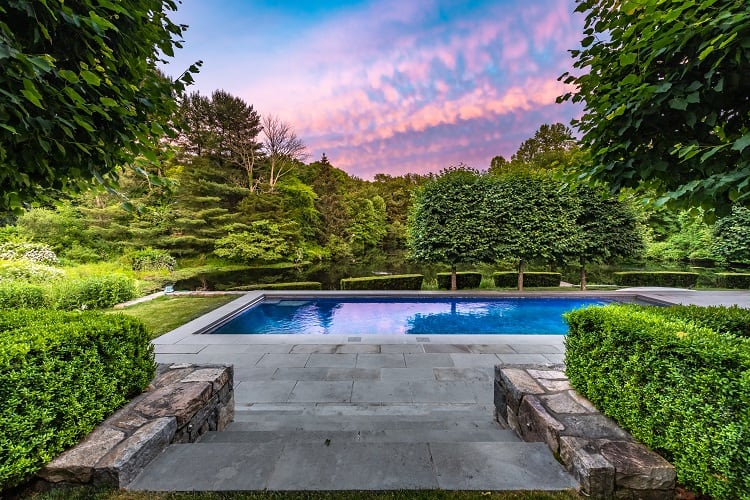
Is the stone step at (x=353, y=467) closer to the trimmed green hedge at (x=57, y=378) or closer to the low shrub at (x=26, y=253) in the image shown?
the trimmed green hedge at (x=57, y=378)

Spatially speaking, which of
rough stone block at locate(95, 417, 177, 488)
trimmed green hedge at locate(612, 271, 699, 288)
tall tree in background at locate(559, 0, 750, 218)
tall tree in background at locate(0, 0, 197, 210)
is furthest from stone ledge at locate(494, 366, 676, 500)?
trimmed green hedge at locate(612, 271, 699, 288)

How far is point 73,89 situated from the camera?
1.71 metres

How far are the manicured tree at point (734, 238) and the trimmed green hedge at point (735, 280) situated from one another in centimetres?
64

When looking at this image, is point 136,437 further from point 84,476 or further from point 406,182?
point 406,182

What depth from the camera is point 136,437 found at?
6.06 ft

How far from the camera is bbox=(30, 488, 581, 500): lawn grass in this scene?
1490 millimetres

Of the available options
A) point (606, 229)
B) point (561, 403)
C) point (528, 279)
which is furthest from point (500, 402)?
point (606, 229)

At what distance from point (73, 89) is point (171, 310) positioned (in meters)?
7.49

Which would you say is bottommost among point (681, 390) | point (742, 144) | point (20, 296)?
point (20, 296)

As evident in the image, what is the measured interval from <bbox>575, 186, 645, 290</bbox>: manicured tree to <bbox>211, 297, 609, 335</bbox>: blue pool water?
1.95m

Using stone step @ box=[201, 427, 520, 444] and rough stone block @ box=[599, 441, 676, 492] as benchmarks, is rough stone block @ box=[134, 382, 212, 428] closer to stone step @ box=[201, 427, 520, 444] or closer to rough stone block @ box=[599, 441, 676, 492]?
stone step @ box=[201, 427, 520, 444]

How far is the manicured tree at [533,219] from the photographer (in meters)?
10.7

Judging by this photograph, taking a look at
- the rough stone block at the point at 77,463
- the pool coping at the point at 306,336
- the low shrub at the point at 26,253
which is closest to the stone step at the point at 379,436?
the rough stone block at the point at 77,463

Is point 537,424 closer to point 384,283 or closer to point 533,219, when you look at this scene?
point 384,283
